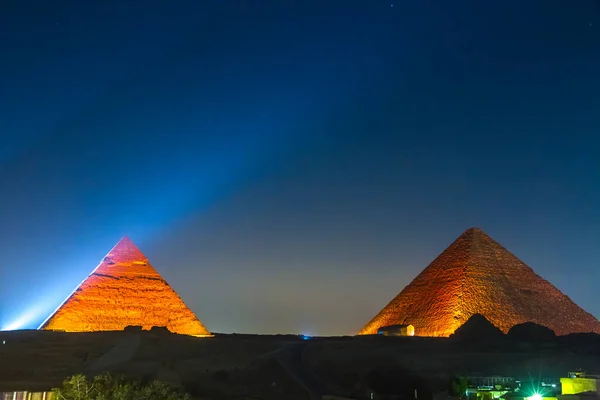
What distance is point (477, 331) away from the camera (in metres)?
45.4

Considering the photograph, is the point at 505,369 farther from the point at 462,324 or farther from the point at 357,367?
the point at 462,324

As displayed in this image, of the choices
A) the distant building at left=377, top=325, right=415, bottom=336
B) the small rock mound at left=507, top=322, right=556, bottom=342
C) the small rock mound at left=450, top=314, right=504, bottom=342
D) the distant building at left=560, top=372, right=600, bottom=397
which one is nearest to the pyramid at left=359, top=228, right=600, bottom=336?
the distant building at left=377, top=325, right=415, bottom=336

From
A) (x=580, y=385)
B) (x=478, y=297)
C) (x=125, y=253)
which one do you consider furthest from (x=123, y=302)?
(x=580, y=385)

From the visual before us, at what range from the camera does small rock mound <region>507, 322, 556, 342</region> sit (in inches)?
1766

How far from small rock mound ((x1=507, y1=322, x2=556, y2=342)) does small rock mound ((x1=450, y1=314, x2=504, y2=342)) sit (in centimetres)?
82

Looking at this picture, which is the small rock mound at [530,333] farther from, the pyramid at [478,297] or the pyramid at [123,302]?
the pyramid at [123,302]

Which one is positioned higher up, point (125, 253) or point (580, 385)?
point (125, 253)

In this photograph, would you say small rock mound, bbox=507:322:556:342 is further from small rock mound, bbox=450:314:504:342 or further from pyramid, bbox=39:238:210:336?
pyramid, bbox=39:238:210:336

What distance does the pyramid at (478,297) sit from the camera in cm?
4903

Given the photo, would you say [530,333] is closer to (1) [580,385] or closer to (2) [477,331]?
(2) [477,331]

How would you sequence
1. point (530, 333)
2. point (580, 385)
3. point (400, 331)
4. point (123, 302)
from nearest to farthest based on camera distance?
1. point (580, 385)
2. point (530, 333)
3. point (123, 302)
4. point (400, 331)

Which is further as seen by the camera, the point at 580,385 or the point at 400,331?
the point at 400,331

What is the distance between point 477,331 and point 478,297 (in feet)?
15.1

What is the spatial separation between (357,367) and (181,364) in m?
8.73
